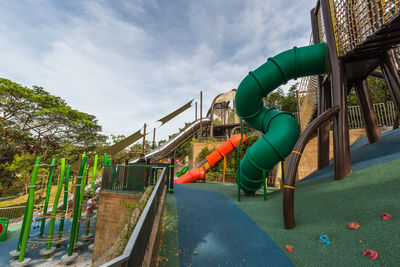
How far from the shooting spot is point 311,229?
3045 mm

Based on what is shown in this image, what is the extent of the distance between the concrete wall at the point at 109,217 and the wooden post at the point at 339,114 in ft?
19.9

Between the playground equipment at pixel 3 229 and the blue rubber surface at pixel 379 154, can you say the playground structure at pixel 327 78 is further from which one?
the playground equipment at pixel 3 229

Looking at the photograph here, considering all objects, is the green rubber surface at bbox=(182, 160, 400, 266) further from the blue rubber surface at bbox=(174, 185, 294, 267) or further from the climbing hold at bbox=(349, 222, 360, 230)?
the blue rubber surface at bbox=(174, 185, 294, 267)

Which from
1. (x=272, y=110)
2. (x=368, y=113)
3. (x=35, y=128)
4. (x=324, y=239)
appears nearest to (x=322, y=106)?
(x=368, y=113)

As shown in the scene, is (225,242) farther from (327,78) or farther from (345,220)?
(327,78)

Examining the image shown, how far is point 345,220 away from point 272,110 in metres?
4.04

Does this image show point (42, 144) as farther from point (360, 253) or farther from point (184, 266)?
point (360, 253)

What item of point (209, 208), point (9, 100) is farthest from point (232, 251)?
point (9, 100)

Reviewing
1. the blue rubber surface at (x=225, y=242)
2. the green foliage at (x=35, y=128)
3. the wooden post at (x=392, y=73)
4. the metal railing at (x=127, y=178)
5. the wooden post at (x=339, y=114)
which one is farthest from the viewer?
the green foliage at (x=35, y=128)

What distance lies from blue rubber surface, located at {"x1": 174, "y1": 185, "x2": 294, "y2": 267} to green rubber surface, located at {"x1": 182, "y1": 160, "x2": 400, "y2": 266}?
0.72 feet

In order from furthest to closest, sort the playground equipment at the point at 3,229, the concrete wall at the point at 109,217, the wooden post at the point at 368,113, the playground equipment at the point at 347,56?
the playground equipment at the point at 3,229 < the concrete wall at the point at 109,217 < the wooden post at the point at 368,113 < the playground equipment at the point at 347,56

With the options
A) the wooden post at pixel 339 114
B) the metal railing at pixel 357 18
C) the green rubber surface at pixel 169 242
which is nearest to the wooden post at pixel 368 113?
the wooden post at pixel 339 114

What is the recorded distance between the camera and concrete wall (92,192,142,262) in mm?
6102

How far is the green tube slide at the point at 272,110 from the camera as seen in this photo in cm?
506
